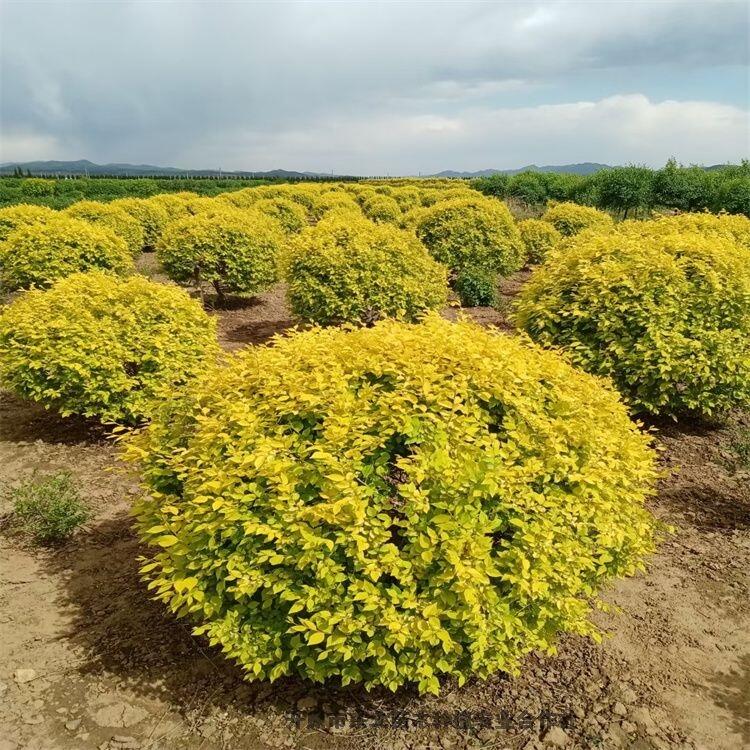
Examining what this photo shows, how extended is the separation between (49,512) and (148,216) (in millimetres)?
15630

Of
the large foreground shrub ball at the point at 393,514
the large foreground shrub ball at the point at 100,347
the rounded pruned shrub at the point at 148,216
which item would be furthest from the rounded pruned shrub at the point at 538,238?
the large foreground shrub ball at the point at 393,514

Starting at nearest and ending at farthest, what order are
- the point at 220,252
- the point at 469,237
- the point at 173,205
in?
the point at 220,252 < the point at 469,237 < the point at 173,205

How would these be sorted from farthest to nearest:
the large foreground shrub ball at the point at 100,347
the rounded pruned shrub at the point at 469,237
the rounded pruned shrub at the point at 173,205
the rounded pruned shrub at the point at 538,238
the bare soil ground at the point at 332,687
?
the rounded pruned shrub at the point at 173,205, the rounded pruned shrub at the point at 538,238, the rounded pruned shrub at the point at 469,237, the large foreground shrub ball at the point at 100,347, the bare soil ground at the point at 332,687

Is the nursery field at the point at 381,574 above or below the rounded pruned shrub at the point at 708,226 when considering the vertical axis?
below

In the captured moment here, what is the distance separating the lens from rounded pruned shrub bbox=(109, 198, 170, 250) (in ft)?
58.4

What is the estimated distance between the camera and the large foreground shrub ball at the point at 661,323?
5852 millimetres

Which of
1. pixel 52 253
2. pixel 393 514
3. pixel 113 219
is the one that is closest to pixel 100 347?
pixel 393 514

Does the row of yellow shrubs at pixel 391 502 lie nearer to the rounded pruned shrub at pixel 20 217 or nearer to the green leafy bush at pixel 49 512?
the green leafy bush at pixel 49 512

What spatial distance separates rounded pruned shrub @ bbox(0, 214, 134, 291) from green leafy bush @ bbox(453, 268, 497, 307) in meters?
7.21

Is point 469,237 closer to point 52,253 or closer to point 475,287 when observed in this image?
point 475,287

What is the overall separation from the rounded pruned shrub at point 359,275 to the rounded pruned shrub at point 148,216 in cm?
1106

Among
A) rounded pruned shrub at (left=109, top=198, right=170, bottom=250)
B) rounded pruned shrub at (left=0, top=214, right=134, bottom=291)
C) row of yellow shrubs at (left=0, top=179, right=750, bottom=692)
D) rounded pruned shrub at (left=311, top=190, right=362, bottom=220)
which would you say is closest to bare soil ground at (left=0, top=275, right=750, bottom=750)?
row of yellow shrubs at (left=0, top=179, right=750, bottom=692)

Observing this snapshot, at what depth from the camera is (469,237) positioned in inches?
500

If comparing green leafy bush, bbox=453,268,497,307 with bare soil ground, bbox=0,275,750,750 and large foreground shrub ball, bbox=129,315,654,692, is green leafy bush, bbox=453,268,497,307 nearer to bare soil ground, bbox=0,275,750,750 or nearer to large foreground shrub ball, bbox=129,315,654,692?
bare soil ground, bbox=0,275,750,750
